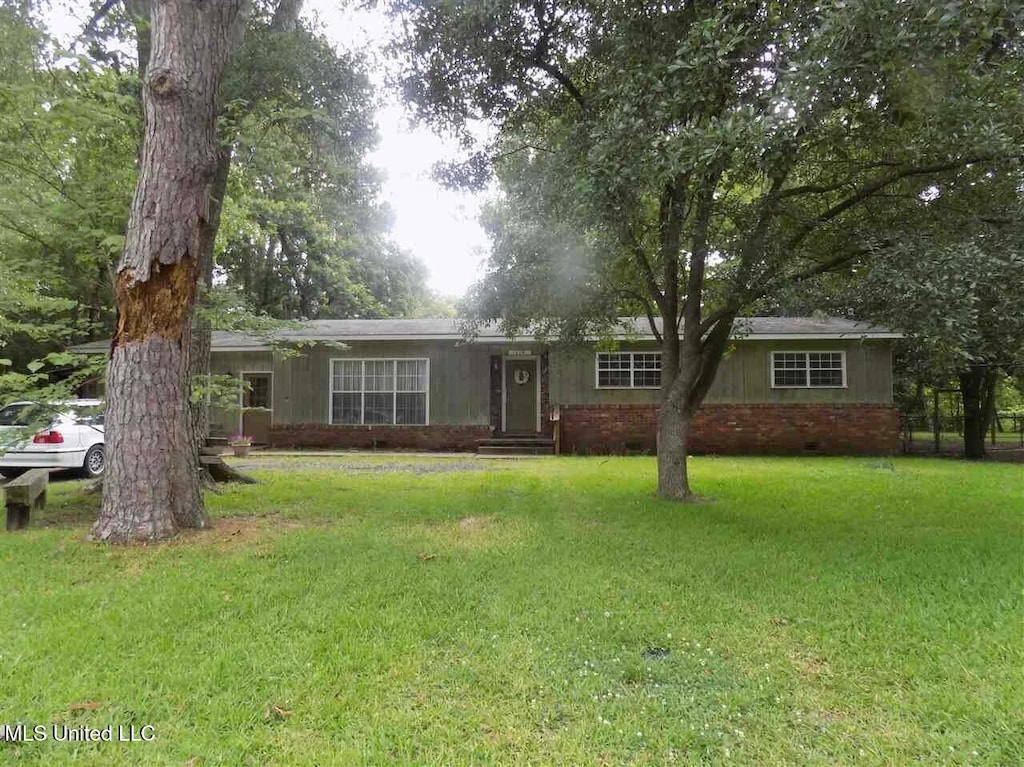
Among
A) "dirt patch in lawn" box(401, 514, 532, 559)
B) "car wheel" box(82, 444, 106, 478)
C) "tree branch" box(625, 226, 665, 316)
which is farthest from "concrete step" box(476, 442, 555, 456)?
"dirt patch in lawn" box(401, 514, 532, 559)

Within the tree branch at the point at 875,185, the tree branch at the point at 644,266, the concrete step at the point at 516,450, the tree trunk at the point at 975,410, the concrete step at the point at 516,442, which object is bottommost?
the concrete step at the point at 516,450

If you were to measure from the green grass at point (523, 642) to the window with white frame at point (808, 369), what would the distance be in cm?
838

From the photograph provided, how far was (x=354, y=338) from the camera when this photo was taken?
1455cm

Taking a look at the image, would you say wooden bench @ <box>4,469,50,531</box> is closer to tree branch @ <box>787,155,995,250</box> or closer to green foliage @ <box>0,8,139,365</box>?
green foliage @ <box>0,8,139,365</box>

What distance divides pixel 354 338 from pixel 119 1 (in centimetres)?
769

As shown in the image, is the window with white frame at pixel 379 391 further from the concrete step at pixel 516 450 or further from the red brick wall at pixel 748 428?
the red brick wall at pixel 748 428

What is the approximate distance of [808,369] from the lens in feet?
45.8

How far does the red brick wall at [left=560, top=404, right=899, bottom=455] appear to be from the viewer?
44.9ft

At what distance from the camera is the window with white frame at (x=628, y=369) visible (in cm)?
1405

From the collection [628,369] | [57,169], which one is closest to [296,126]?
[57,169]

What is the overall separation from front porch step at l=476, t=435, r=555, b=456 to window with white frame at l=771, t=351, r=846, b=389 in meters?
5.52

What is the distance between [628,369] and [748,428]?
3095mm

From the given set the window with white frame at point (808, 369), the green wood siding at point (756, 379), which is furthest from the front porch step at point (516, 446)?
the window with white frame at point (808, 369)

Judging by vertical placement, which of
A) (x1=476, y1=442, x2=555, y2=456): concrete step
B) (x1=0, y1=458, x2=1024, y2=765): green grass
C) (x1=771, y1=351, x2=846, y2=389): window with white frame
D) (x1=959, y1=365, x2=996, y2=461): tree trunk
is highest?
(x1=771, y1=351, x2=846, y2=389): window with white frame
